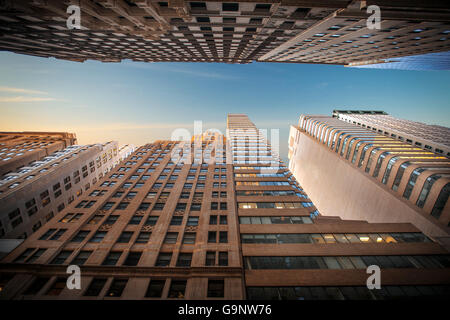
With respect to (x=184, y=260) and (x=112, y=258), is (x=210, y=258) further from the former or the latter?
(x=112, y=258)

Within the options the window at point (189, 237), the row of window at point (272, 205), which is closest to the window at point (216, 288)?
the window at point (189, 237)

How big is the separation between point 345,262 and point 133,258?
23238 mm

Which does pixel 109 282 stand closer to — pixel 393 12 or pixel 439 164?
pixel 393 12

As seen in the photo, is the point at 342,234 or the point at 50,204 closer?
the point at 342,234

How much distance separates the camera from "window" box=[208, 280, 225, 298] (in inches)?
617

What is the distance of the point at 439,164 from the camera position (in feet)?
124

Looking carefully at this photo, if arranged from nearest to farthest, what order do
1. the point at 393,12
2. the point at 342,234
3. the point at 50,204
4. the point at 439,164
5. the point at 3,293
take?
the point at 3,293
the point at 393,12
the point at 342,234
the point at 439,164
the point at 50,204

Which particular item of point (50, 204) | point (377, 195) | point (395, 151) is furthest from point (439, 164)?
point (50, 204)

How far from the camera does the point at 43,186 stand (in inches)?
1519

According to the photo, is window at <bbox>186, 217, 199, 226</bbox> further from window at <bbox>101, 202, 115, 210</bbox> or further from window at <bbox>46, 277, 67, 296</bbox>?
window at <bbox>101, 202, 115, 210</bbox>

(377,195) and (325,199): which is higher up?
(377,195)

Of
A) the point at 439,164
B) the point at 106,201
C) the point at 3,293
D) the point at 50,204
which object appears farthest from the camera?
the point at 50,204

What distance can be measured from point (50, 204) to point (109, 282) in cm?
3870

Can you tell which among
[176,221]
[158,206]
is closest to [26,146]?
[158,206]
